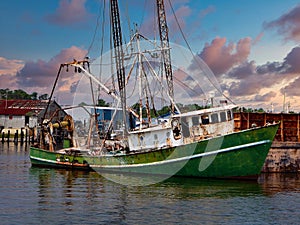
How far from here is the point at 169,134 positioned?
31.7 metres

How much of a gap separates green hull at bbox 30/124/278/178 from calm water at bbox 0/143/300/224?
0.96 meters

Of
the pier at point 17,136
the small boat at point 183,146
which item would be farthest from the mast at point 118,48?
the pier at point 17,136

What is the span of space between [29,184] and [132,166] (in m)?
7.62

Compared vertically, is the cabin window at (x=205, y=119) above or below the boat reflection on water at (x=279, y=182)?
above

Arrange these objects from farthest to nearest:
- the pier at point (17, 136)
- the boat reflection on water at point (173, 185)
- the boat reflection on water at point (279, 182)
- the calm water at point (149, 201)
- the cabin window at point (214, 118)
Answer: the pier at point (17, 136) < the cabin window at point (214, 118) < the boat reflection on water at point (279, 182) < the boat reflection on water at point (173, 185) < the calm water at point (149, 201)

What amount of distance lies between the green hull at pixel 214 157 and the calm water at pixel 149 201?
3.16 ft

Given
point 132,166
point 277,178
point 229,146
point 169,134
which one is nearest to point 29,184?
point 132,166

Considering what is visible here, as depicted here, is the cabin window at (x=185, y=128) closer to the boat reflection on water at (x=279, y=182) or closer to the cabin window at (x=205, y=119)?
the cabin window at (x=205, y=119)

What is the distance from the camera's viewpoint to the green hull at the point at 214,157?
29.1 meters

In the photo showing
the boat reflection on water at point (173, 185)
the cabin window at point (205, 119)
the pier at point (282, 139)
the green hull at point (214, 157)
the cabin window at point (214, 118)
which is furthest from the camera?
the pier at point (282, 139)

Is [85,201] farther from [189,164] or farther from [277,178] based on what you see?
[277,178]

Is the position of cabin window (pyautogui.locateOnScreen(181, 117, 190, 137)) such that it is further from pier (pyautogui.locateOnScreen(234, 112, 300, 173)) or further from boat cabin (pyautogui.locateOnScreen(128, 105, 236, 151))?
pier (pyautogui.locateOnScreen(234, 112, 300, 173))

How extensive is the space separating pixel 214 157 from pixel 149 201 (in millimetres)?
8475

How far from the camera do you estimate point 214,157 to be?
29641 millimetres
